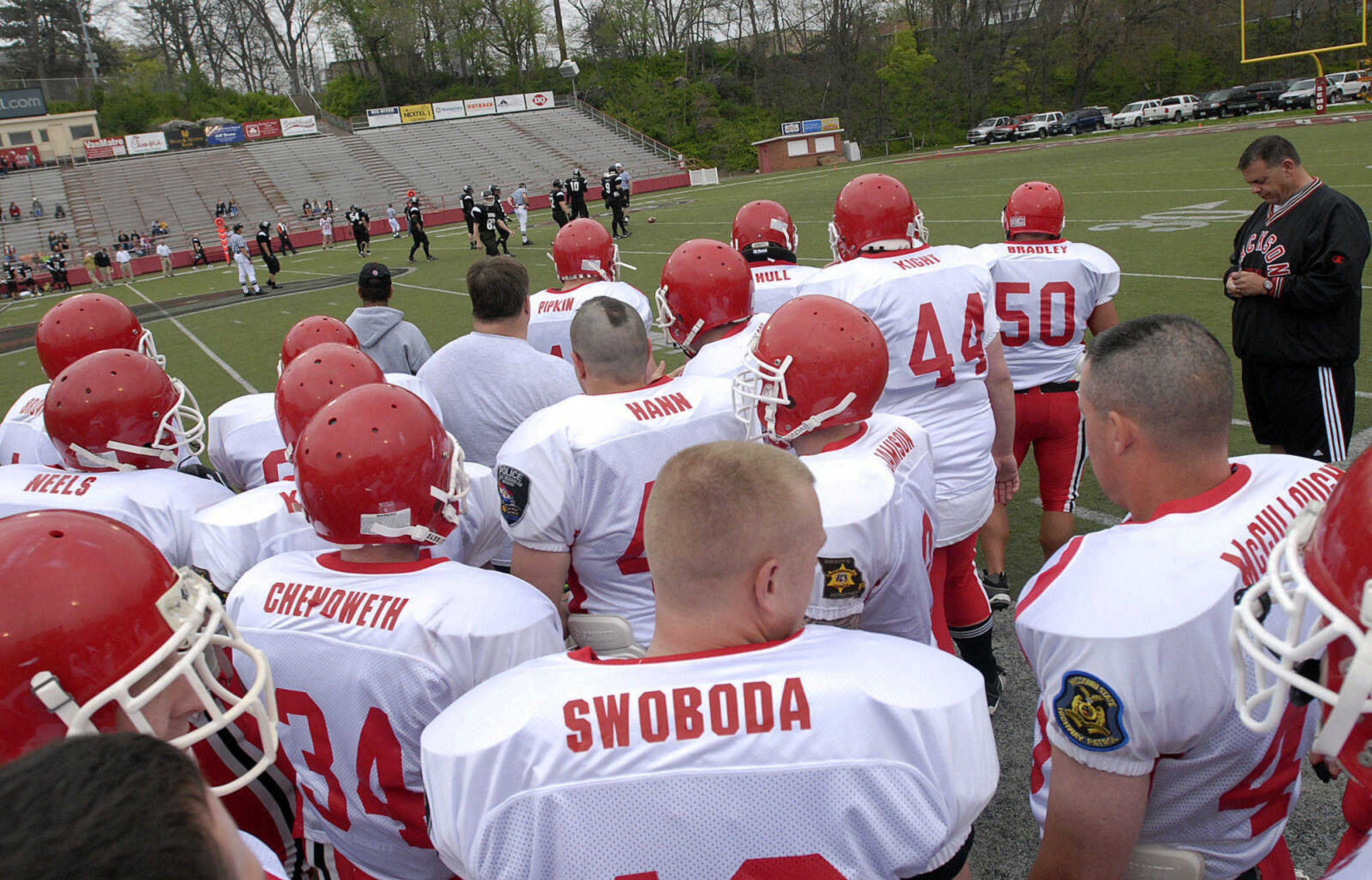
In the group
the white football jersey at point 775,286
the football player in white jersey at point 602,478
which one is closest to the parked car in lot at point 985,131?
the white football jersey at point 775,286

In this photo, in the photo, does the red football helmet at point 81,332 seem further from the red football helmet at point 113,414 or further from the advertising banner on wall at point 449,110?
the advertising banner on wall at point 449,110

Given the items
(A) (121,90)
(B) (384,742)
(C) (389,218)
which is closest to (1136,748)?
(B) (384,742)

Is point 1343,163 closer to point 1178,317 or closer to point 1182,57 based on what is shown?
point 1178,317

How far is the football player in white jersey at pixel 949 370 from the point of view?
354 cm

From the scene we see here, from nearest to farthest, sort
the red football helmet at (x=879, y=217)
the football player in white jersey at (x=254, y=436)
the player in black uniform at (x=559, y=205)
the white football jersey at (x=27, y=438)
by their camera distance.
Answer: the football player in white jersey at (x=254, y=436) < the red football helmet at (x=879, y=217) < the white football jersey at (x=27, y=438) < the player in black uniform at (x=559, y=205)

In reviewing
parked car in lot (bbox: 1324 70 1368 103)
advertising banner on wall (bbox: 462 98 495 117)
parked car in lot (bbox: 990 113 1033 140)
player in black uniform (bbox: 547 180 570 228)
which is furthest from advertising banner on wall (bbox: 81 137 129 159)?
parked car in lot (bbox: 1324 70 1368 103)

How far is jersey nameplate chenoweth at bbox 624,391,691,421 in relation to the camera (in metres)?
2.90

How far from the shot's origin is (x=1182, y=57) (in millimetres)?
48688

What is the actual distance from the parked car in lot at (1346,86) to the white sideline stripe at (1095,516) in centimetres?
3868

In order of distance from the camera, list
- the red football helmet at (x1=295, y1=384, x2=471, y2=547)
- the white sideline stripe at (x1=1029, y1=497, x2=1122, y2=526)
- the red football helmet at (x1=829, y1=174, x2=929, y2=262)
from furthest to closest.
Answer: the white sideline stripe at (x1=1029, y1=497, x2=1122, y2=526) < the red football helmet at (x1=829, y1=174, x2=929, y2=262) < the red football helmet at (x1=295, y1=384, x2=471, y2=547)

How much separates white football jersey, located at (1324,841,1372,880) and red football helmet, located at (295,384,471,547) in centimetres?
185

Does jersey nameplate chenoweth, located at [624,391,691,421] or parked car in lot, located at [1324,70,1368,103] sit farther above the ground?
parked car in lot, located at [1324,70,1368,103]

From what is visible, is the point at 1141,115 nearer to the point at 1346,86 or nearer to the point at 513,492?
the point at 1346,86

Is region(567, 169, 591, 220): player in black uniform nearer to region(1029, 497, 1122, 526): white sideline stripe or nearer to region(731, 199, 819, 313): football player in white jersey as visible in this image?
region(731, 199, 819, 313): football player in white jersey
